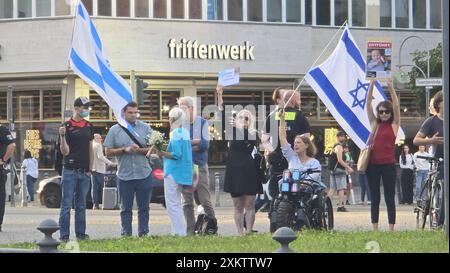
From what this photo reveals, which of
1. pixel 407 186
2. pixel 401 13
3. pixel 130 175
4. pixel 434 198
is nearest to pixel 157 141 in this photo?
pixel 130 175

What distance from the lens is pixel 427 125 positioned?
529 inches

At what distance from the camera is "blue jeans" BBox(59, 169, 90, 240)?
Answer: 13.2 metres

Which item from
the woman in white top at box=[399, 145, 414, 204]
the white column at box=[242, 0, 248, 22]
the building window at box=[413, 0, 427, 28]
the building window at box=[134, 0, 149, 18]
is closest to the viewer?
the woman in white top at box=[399, 145, 414, 204]

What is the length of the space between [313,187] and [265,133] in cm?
142

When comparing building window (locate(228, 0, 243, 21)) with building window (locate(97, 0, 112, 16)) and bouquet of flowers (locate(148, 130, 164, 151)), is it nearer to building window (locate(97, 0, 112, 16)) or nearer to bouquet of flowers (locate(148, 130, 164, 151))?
building window (locate(97, 0, 112, 16))

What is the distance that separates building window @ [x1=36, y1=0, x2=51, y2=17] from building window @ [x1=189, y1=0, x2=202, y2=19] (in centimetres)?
576

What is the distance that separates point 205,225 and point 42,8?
27.8 meters

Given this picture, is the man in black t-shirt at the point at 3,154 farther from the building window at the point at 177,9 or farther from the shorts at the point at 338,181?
the building window at the point at 177,9

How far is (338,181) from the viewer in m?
24.4

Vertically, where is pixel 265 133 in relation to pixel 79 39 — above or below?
below

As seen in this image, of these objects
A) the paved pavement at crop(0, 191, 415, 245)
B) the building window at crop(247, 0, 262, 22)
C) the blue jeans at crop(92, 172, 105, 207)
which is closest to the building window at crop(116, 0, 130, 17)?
the building window at crop(247, 0, 262, 22)

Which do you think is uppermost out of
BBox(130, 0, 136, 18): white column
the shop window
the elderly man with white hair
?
BBox(130, 0, 136, 18): white column

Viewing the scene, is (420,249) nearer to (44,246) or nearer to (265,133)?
(44,246)
